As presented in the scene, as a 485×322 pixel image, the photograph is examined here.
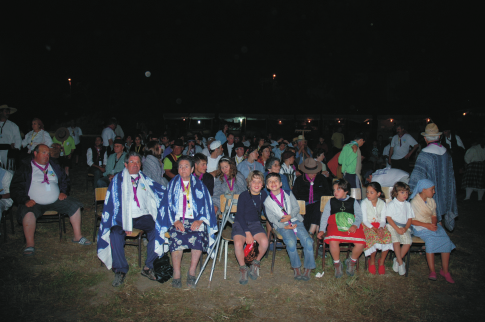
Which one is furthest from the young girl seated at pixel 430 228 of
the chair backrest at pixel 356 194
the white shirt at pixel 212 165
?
the white shirt at pixel 212 165

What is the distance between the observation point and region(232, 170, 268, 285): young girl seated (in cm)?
403

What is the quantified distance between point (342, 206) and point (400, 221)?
0.78 meters

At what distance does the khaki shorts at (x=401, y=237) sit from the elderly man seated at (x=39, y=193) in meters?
4.48

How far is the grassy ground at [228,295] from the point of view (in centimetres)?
330

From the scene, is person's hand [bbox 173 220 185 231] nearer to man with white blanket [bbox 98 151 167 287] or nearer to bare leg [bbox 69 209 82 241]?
man with white blanket [bbox 98 151 167 287]

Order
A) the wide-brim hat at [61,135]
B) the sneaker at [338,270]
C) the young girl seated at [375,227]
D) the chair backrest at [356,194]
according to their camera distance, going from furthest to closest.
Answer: the wide-brim hat at [61,135], the chair backrest at [356,194], the young girl seated at [375,227], the sneaker at [338,270]

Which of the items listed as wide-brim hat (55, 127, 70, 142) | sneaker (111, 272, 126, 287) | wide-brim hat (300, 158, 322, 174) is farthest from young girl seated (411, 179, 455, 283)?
wide-brim hat (55, 127, 70, 142)

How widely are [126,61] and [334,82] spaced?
19.3 m

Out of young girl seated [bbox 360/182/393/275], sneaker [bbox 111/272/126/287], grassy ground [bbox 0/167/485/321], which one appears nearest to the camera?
grassy ground [bbox 0/167/485/321]

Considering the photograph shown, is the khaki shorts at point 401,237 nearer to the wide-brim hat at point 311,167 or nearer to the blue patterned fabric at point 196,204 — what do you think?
the wide-brim hat at point 311,167

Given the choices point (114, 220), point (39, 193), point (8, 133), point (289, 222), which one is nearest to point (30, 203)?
point (39, 193)

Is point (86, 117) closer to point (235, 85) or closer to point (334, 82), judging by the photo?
point (235, 85)

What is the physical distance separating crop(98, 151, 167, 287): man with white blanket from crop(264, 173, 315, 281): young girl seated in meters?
1.42

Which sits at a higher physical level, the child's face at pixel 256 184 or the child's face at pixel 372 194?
the child's face at pixel 256 184
